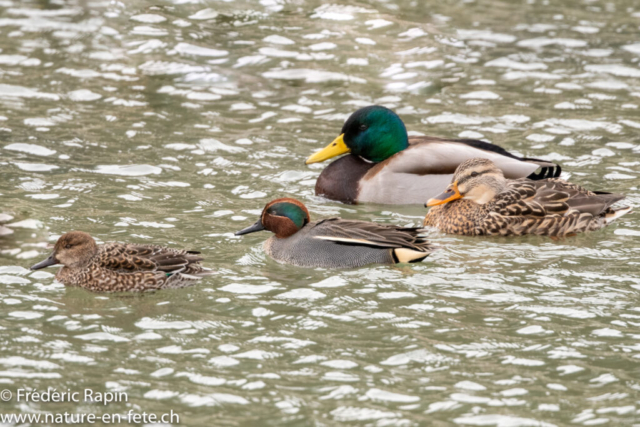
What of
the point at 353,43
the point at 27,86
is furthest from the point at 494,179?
the point at 27,86

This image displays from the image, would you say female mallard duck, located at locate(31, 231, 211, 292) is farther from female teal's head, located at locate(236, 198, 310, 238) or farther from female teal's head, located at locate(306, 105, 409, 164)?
female teal's head, located at locate(306, 105, 409, 164)

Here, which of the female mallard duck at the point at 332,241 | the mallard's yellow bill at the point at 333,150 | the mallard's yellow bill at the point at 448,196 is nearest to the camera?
the female mallard duck at the point at 332,241

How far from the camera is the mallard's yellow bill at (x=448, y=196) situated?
1018 centimetres

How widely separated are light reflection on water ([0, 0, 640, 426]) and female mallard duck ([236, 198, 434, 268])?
0.14m

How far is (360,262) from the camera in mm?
8781

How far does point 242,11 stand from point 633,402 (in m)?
11.9

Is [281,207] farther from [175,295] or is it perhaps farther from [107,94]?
[107,94]

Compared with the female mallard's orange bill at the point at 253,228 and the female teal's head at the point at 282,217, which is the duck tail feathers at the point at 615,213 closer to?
the female teal's head at the point at 282,217

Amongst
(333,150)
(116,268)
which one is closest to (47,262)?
(116,268)

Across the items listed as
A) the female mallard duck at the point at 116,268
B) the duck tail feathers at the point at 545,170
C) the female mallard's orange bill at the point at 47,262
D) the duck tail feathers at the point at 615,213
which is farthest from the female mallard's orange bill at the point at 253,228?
the duck tail feathers at the point at 615,213

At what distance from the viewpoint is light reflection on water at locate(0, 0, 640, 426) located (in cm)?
657

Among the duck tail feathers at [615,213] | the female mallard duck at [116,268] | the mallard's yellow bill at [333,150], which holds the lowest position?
the duck tail feathers at [615,213]

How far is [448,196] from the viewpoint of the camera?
1023cm

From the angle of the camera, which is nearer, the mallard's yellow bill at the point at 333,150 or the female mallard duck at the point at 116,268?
the female mallard duck at the point at 116,268
